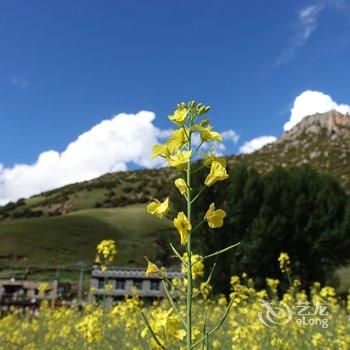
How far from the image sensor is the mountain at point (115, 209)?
56438mm

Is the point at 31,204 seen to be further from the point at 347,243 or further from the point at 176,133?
the point at 176,133

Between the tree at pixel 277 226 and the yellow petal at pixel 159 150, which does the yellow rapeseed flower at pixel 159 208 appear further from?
the tree at pixel 277 226

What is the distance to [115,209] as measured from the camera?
82812mm

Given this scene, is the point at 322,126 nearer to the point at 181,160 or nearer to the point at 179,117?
the point at 179,117

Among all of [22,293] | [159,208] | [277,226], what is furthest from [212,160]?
[277,226]

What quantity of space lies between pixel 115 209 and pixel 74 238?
21.5 m

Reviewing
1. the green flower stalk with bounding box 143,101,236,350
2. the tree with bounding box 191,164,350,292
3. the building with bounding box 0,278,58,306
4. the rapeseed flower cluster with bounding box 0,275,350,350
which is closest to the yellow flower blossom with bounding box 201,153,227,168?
the green flower stalk with bounding box 143,101,236,350

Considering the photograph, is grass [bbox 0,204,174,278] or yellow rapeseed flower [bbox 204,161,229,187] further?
grass [bbox 0,204,174,278]

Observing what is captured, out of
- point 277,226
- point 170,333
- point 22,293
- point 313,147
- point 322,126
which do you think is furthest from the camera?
point 322,126

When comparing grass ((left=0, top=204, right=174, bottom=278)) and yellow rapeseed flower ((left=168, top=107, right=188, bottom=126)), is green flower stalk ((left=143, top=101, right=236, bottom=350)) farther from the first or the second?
grass ((left=0, top=204, right=174, bottom=278))

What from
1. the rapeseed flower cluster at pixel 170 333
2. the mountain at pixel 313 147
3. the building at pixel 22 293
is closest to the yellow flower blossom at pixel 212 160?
the rapeseed flower cluster at pixel 170 333

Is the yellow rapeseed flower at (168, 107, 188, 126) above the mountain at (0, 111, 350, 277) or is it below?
below

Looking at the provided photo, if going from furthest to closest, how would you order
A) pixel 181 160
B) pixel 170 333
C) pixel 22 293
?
pixel 22 293 < pixel 170 333 < pixel 181 160

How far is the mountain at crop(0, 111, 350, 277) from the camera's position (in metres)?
56.4
